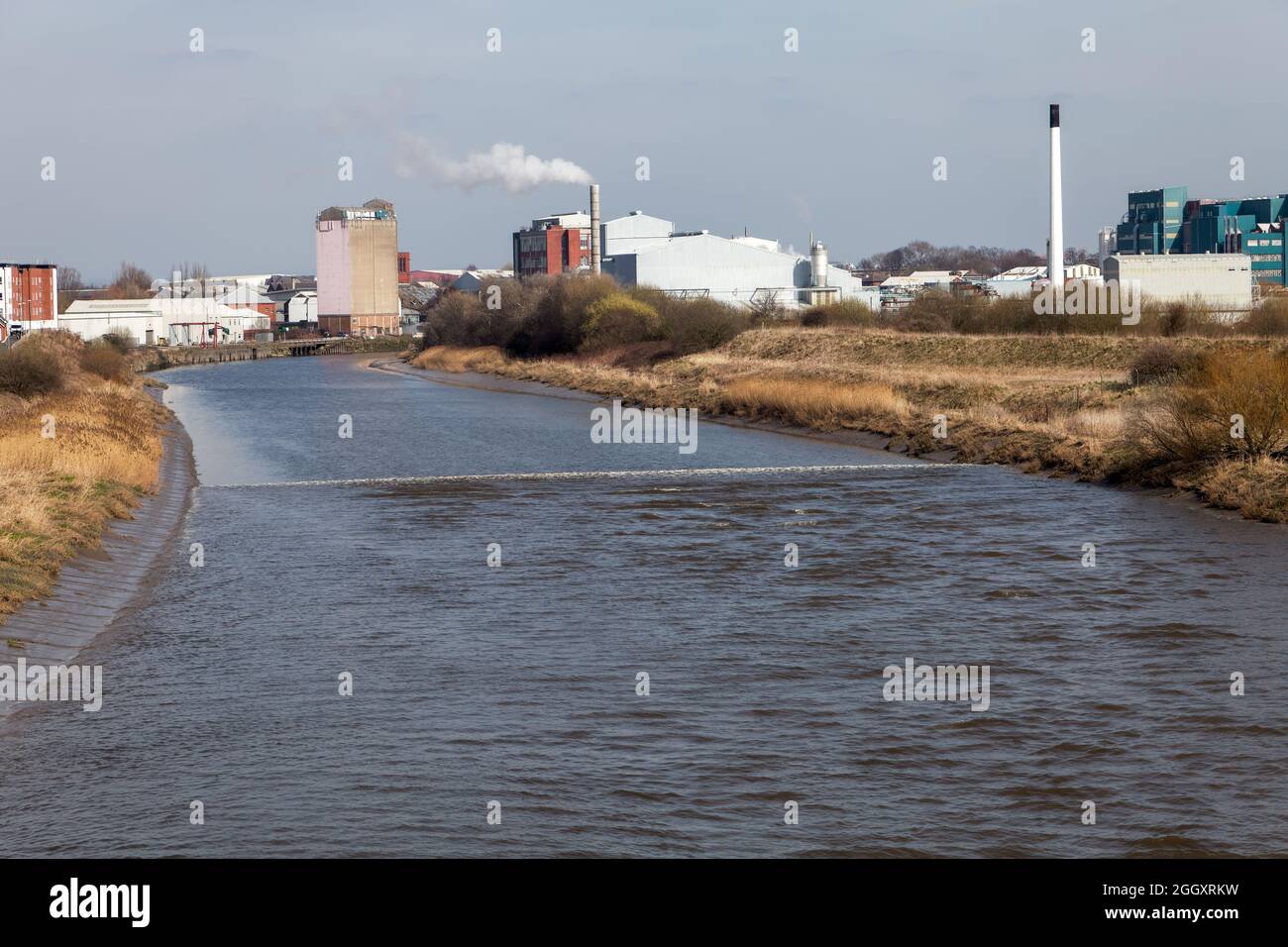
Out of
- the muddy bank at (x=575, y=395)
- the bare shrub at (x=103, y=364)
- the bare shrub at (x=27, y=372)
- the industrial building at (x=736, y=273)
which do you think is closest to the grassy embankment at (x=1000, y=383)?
the muddy bank at (x=575, y=395)

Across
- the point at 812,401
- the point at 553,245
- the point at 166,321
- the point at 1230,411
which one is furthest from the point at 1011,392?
the point at 166,321

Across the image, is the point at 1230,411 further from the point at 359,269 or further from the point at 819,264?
the point at 359,269

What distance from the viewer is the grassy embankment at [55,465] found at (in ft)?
62.2

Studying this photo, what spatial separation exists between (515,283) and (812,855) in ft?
295

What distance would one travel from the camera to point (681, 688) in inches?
564

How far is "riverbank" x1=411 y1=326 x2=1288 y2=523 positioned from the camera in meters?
27.5

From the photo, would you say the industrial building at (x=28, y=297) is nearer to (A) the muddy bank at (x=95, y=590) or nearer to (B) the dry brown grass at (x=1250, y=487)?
(A) the muddy bank at (x=95, y=590)

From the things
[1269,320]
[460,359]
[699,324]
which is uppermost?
[699,324]

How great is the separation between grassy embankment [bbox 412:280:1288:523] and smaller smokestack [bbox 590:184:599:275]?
37.0ft

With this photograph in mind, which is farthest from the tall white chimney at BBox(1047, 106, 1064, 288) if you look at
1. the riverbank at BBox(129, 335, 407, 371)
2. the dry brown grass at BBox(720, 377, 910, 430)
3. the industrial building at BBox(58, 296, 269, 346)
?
the industrial building at BBox(58, 296, 269, 346)

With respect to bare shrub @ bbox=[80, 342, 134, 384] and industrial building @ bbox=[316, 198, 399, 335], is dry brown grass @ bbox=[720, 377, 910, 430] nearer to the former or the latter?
bare shrub @ bbox=[80, 342, 134, 384]

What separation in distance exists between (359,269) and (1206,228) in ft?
250
